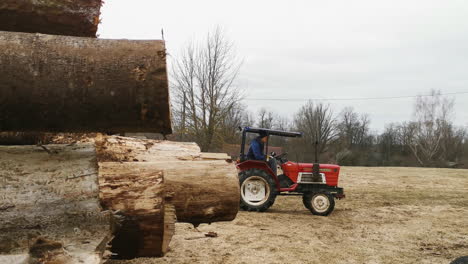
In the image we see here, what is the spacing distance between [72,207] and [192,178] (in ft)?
3.28

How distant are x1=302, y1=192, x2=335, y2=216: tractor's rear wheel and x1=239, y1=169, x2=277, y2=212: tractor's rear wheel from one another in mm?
807

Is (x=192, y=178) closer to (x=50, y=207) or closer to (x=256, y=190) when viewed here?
(x=50, y=207)

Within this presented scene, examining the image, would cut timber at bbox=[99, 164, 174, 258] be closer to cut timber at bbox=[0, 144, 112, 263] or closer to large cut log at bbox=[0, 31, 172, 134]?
cut timber at bbox=[0, 144, 112, 263]

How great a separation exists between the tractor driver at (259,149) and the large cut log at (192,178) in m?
5.54

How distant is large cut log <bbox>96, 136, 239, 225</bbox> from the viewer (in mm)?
2886

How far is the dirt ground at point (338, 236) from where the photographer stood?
200 inches

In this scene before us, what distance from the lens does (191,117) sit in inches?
728

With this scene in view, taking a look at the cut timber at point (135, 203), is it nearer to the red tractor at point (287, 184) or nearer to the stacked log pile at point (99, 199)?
the stacked log pile at point (99, 199)

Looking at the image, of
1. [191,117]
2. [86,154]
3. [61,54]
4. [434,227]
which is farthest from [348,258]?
[191,117]

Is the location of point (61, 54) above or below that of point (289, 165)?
above

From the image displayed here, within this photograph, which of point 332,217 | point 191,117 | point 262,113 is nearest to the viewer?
point 332,217

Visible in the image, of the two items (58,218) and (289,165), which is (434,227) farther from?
(58,218)

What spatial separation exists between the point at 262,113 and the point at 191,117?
3350cm

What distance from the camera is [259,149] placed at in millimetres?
8961
